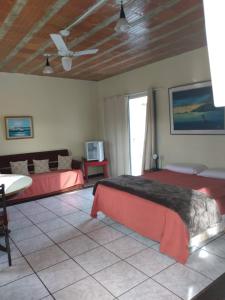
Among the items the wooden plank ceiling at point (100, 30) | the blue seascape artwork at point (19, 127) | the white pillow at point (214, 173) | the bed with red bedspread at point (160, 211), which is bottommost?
the bed with red bedspread at point (160, 211)

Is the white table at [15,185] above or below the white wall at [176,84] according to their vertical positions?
below

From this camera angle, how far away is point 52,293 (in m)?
2.09

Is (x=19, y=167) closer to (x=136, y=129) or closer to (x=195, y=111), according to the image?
(x=136, y=129)

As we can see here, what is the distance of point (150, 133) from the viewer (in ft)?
16.1

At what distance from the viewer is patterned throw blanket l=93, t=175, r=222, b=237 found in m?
2.44

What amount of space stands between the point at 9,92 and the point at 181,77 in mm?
3583

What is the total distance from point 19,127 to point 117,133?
7.43 feet

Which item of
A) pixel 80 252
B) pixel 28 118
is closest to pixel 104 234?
pixel 80 252

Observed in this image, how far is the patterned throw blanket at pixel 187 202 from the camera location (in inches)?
96.2

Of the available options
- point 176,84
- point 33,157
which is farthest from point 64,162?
point 176,84

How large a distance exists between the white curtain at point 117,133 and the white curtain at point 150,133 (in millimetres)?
752

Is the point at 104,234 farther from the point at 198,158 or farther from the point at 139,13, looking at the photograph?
the point at 139,13

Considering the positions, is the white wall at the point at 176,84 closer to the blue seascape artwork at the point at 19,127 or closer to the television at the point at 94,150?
the television at the point at 94,150

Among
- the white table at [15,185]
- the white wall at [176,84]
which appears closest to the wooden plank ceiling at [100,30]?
the white wall at [176,84]
